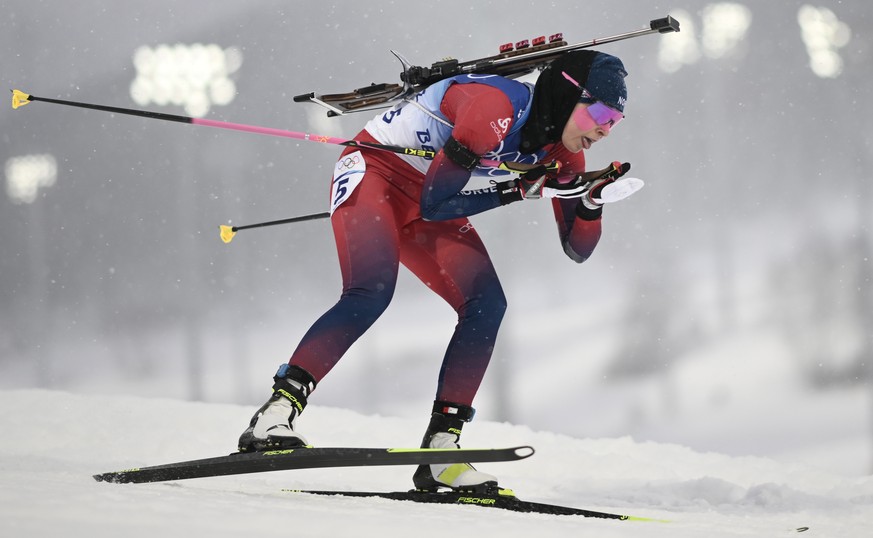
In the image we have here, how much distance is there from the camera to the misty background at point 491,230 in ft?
15.0

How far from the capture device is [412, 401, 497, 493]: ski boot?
203 cm

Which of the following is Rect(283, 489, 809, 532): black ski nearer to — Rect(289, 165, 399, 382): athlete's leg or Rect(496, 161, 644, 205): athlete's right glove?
Rect(289, 165, 399, 382): athlete's leg

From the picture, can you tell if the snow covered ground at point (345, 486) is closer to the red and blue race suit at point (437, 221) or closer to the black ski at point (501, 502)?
the black ski at point (501, 502)

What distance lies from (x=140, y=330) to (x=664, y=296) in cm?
321

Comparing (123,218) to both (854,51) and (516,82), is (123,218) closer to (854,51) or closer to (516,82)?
(516,82)

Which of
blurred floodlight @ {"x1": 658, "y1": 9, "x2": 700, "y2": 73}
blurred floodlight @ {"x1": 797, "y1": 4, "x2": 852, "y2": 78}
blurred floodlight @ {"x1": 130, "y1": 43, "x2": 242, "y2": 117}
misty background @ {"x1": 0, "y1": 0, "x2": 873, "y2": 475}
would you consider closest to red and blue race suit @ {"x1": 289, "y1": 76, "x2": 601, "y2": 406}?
misty background @ {"x1": 0, "y1": 0, "x2": 873, "y2": 475}

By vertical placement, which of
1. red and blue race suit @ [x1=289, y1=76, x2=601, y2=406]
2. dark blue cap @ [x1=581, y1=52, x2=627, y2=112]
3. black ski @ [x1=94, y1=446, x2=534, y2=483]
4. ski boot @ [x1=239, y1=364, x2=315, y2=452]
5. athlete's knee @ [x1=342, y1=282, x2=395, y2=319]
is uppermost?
dark blue cap @ [x1=581, y1=52, x2=627, y2=112]

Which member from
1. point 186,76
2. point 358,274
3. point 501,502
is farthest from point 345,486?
point 186,76

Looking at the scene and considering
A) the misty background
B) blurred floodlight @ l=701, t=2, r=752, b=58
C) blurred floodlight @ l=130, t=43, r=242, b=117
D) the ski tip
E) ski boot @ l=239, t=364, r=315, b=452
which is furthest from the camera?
blurred floodlight @ l=130, t=43, r=242, b=117

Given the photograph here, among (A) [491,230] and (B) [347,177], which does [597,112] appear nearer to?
(B) [347,177]

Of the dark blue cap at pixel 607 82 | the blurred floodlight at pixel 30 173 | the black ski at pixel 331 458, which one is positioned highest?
the blurred floodlight at pixel 30 173

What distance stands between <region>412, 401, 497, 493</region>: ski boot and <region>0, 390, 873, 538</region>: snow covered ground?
0.26 m

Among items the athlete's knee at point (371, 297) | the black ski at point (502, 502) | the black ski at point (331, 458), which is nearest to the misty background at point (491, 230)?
the black ski at point (502, 502)

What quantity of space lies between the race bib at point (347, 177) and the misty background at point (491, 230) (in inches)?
113
